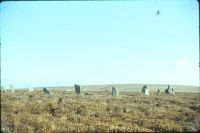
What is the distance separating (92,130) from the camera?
13.2 meters

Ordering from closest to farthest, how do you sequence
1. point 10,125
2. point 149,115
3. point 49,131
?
1. point 49,131
2. point 10,125
3. point 149,115

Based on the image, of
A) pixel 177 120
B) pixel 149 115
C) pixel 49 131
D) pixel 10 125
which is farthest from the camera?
pixel 149 115

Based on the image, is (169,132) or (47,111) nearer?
(169,132)

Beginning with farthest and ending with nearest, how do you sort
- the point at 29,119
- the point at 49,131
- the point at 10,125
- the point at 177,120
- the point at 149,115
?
the point at 149,115 → the point at 177,120 → the point at 29,119 → the point at 10,125 → the point at 49,131

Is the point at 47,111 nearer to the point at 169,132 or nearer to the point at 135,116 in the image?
the point at 135,116

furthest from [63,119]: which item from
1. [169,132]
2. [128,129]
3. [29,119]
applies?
[169,132]

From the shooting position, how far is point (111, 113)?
1814 centimetres

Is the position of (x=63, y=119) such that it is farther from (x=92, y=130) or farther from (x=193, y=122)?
(x=193, y=122)

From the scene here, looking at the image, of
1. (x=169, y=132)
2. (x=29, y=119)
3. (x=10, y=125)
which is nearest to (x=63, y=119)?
(x=29, y=119)

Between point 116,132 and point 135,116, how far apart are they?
4.69m

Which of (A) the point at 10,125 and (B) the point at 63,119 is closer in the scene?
(A) the point at 10,125

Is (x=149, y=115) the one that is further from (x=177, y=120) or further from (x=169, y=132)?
(x=169, y=132)

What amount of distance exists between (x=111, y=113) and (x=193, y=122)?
4.02 m

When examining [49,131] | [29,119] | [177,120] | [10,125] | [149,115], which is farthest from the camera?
[149,115]
